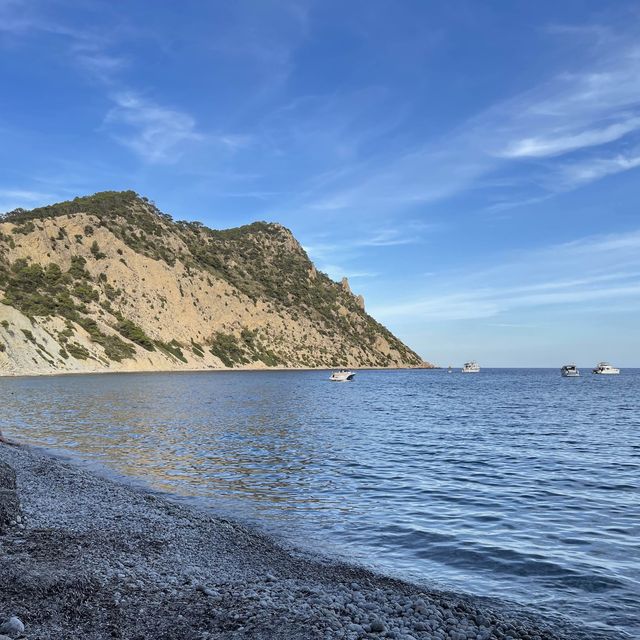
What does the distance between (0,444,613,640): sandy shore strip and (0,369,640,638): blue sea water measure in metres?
1.48

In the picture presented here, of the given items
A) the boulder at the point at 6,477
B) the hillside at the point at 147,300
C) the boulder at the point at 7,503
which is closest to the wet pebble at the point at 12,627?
the boulder at the point at 7,503

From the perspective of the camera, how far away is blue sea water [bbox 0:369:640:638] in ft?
35.6

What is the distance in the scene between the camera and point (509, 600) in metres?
9.46

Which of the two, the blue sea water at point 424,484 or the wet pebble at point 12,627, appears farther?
the blue sea water at point 424,484

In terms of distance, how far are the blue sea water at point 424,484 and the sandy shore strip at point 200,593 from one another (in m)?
1.48

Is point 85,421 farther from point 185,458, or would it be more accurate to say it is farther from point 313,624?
point 313,624

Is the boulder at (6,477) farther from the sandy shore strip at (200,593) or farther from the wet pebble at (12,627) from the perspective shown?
the wet pebble at (12,627)

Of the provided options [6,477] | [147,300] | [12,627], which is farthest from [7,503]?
[147,300]

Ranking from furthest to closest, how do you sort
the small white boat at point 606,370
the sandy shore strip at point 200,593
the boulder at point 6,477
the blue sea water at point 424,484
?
the small white boat at point 606,370 → the boulder at point 6,477 → the blue sea water at point 424,484 → the sandy shore strip at point 200,593

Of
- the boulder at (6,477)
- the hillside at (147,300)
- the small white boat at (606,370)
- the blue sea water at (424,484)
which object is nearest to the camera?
the blue sea water at (424,484)

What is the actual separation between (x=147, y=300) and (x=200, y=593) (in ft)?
409

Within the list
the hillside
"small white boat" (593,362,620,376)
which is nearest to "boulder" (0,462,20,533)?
the hillside

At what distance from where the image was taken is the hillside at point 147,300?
101 meters

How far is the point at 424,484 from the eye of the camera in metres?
19.0
